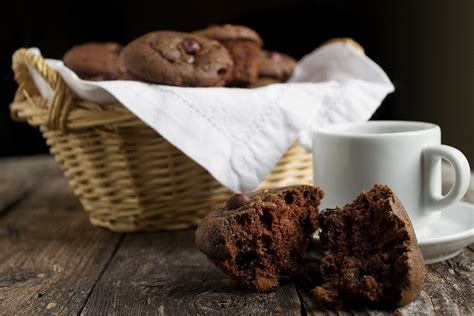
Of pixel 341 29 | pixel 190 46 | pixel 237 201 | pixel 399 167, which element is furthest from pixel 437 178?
pixel 341 29

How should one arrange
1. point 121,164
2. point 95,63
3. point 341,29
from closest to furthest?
point 121,164
point 95,63
point 341,29

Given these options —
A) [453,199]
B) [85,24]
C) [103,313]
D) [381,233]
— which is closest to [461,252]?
[453,199]

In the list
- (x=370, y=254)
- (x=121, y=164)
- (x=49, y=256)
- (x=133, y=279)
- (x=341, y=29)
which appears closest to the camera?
(x=370, y=254)

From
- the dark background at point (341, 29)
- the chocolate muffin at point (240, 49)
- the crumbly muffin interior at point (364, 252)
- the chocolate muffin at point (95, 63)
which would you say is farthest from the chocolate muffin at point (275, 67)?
the dark background at point (341, 29)

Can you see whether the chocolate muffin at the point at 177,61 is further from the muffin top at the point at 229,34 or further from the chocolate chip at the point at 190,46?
the muffin top at the point at 229,34

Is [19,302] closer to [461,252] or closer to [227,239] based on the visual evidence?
[227,239]

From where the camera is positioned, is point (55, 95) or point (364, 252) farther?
point (55, 95)

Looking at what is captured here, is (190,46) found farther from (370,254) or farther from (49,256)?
(370,254)
